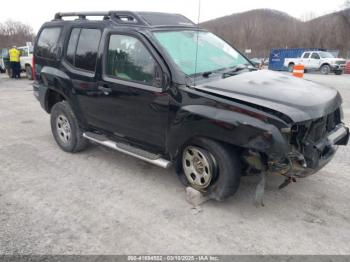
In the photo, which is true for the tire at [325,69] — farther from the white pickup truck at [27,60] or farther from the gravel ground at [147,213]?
the gravel ground at [147,213]

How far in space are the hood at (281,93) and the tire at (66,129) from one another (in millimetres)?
2385

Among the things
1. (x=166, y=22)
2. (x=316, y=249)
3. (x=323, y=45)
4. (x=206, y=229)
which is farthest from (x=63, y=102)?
(x=323, y=45)

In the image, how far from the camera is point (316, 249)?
9.43ft

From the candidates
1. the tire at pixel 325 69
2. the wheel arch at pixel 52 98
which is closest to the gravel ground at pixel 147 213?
the wheel arch at pixel 52 98

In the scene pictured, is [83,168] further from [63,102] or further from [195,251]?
[195,251]

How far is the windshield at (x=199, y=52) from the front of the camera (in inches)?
148

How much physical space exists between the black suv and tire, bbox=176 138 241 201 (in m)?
0.01

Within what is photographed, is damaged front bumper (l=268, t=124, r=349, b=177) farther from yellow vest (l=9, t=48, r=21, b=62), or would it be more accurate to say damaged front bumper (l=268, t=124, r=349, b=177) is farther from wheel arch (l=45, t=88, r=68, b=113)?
yellow vest (l=9, t=48, r=21, b=62)

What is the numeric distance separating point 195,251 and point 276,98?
162 cm

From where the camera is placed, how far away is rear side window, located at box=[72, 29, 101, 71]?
4.42 meters

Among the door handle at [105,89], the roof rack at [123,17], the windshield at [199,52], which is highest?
the roof rack at [123,17]

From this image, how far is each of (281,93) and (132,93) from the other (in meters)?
1.70

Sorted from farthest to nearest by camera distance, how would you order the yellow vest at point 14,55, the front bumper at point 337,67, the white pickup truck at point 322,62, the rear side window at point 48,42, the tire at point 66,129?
the white pickup truck at point 322,62
the front bumper at point 337,67
the yellow vest at point 14,55
the rear side window at point 48,42
the tire at point 66,129

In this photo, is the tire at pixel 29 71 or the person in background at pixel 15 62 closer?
the person in background at pixel 15 62
